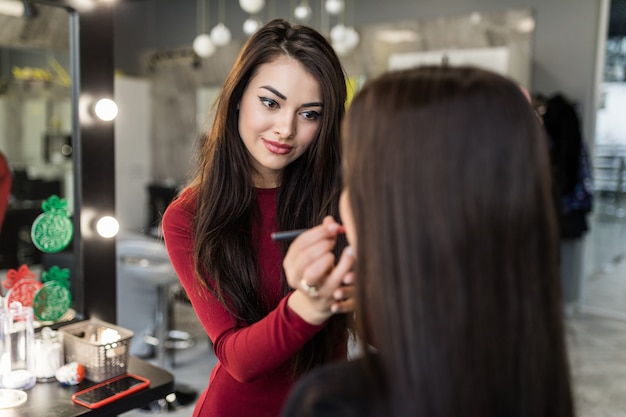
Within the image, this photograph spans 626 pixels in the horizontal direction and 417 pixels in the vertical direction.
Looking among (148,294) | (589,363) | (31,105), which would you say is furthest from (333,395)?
(31,105)

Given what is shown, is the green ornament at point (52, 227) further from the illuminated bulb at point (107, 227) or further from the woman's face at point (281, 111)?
the woman's face at point (281, 111)

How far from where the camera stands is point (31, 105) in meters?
4.42

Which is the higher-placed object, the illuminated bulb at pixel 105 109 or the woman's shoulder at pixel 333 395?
the illuminated bulb at pixel 105 109

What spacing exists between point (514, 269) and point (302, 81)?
2.13 ft

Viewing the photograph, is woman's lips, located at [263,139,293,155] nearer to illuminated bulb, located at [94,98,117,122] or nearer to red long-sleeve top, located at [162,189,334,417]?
red long-sleeve top, located at [162,189,334,417]

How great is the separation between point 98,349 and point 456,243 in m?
1.17

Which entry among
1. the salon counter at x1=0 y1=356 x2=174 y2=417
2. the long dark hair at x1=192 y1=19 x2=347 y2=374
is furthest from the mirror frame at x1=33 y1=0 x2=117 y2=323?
the long dark hair at x1=192 y1=19 x2=347 y2=374

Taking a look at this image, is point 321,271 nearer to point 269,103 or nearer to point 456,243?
point 456,243

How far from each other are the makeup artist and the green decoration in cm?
62

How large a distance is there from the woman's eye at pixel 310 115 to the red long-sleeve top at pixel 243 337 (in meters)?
0.19

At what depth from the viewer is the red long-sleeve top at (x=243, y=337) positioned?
3.12 ft

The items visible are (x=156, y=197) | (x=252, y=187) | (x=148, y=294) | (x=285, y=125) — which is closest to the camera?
(x=285, y=125)

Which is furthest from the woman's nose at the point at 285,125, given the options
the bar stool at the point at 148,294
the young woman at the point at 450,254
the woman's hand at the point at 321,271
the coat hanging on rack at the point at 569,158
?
the coat hanging on rack at the point at 569,158

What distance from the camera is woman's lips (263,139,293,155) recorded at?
114 centimetres
